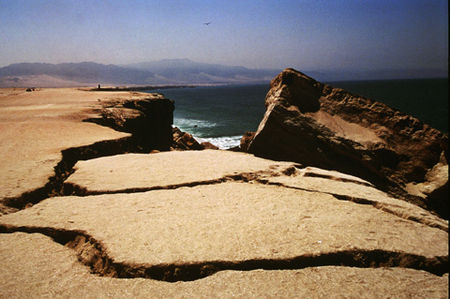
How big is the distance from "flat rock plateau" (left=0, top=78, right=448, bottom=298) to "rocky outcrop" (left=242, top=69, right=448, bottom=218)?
941mm

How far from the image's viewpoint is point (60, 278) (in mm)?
1477

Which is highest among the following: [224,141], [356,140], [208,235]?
[356,140]

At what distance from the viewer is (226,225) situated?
1910mm

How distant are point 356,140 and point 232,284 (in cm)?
337

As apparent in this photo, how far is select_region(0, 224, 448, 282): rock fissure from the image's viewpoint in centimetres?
150

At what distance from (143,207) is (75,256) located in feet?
2.07

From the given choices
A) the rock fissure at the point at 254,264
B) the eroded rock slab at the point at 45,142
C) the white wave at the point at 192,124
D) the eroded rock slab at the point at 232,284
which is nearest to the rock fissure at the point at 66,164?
the eroded rock slab at the point at 45,142

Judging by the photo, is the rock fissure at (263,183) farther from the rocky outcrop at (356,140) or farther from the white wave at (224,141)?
the white wave at (224,141)

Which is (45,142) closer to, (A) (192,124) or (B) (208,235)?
(B) (208,235)

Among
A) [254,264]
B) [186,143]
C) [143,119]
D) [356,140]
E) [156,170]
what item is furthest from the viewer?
[186,143]

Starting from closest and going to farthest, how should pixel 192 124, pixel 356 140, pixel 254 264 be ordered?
pixel 254 264 < pixel 356 140 < pixel 192 124

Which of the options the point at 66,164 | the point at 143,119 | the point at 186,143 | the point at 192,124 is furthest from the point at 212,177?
the point at 192,124

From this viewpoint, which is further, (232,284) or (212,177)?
(212,177)

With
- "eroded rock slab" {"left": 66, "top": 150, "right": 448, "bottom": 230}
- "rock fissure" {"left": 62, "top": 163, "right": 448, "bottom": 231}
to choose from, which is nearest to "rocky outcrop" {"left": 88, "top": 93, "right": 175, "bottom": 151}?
"eroded rock slab" {"left": 66, "top": 150, "right": 448, "bottom": 230}
